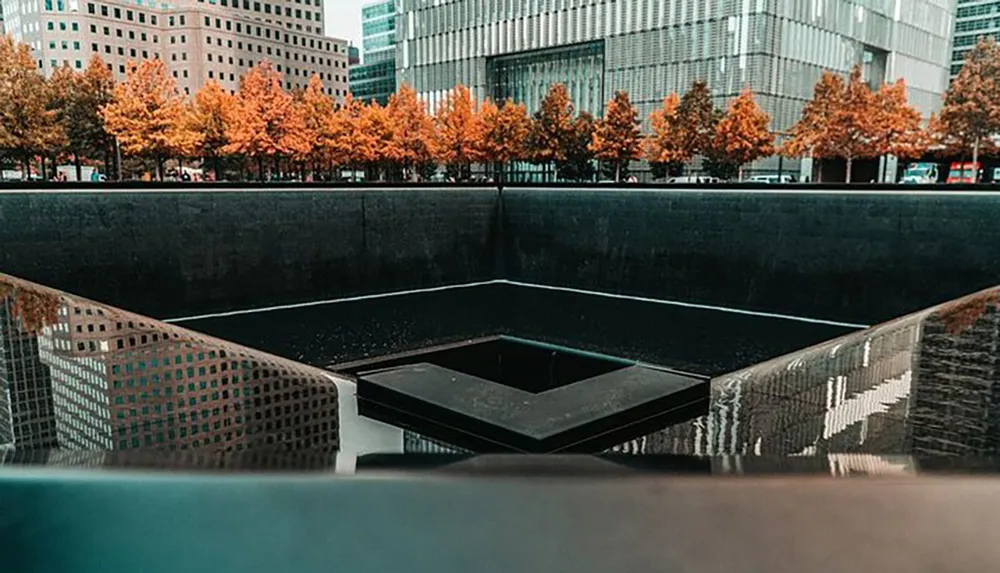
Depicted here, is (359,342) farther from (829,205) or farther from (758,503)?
(758,503)

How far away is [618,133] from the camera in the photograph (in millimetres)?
31078

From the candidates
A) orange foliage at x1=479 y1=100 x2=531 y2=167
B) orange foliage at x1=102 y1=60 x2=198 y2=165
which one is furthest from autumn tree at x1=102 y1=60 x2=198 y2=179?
orange foliage at x1=479 y1=100 x2=531 y2=167

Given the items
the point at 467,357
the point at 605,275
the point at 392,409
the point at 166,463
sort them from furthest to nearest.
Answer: the point at 605,275 → the point at 467,357 → the point at 392,409 → the point at 166,463

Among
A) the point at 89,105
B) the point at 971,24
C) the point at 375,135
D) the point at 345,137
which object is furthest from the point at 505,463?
the point at 971,24

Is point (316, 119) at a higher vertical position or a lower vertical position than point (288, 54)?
lower

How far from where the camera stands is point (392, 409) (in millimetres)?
3236

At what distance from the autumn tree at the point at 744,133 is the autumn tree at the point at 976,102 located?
6012mm

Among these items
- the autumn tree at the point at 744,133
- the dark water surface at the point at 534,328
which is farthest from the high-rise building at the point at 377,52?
the dark water surface at the point at 534,328

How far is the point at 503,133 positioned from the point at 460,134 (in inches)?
77.8

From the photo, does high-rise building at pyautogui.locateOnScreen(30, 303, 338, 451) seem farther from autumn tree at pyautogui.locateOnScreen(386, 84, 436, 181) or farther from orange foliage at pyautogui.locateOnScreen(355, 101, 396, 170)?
autumn tree at pyautogui.locateOnScreen(386, 84, 436, 181)

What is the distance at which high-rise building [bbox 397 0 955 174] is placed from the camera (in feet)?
128

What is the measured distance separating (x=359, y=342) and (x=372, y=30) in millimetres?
73117

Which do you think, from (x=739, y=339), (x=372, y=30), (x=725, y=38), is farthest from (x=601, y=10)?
(x=372, y=30)

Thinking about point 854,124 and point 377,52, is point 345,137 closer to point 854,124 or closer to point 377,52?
point 854,124
